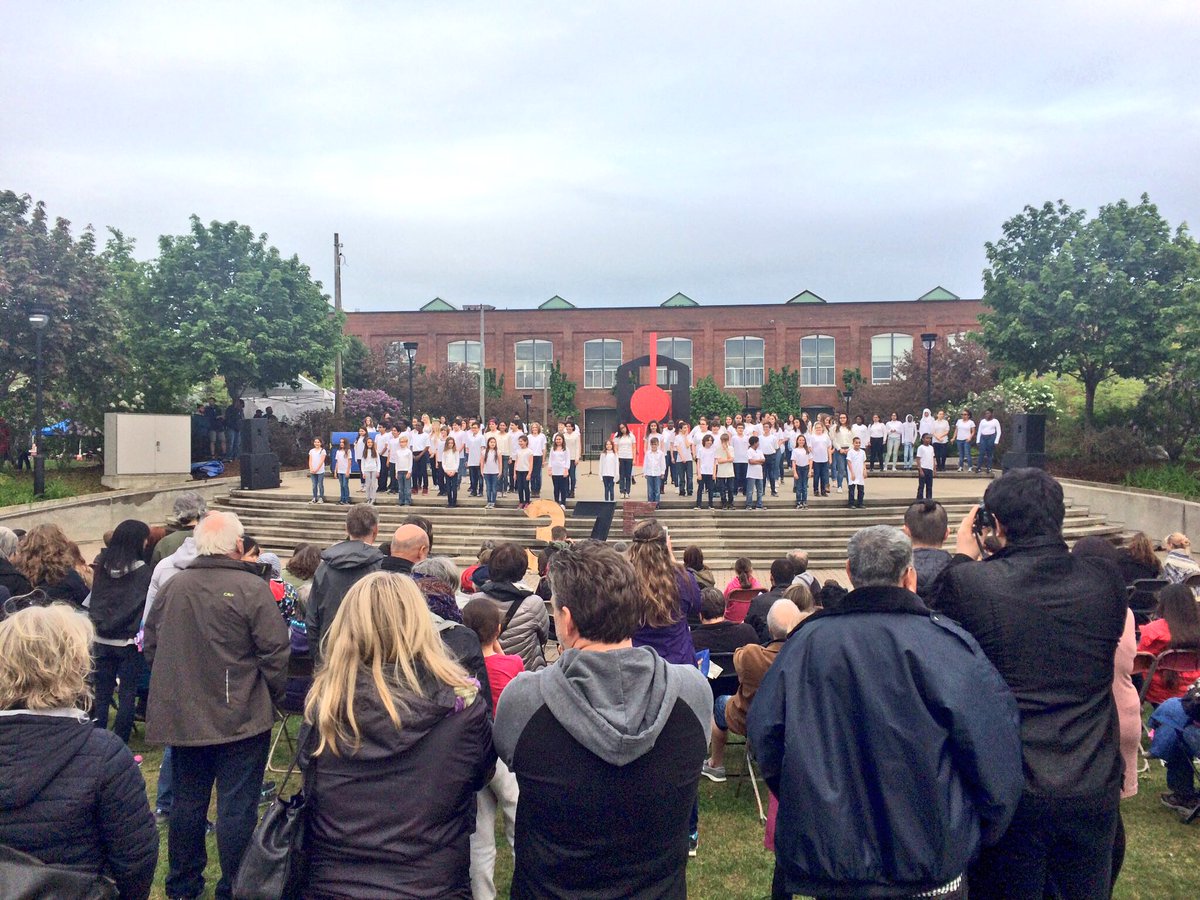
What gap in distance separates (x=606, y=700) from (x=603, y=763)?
170mm

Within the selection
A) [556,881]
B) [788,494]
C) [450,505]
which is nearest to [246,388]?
[450,505]

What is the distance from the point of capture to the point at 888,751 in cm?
256

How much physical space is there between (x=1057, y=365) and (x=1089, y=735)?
79.7ft

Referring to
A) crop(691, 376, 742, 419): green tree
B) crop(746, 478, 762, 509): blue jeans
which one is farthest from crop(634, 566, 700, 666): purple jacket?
crop(691, 376, 742, 419): green tree

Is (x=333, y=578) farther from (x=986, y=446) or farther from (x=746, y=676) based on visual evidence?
(x=986, y=446)

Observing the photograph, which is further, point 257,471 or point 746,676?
point 257,471

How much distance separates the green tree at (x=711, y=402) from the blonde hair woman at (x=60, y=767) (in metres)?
45.7

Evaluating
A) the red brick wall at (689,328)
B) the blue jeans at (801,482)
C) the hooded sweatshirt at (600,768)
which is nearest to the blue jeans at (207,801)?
the hooded sweatshirt at (600,768)

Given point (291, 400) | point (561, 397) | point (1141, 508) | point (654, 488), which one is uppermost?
point (561, 397)

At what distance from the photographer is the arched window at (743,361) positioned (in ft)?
169

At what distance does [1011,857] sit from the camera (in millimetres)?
2965

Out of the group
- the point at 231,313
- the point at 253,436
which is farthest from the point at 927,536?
the point at 231,313

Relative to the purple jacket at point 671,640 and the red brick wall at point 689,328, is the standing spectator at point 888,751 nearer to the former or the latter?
the purple jacket at point 671,640

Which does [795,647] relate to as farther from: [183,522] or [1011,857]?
[183,522]
